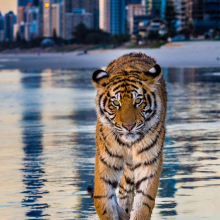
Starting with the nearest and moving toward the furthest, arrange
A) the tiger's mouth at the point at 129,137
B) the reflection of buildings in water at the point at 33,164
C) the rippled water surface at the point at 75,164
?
the tiger's mouth at the point at 129,137 < the rippled water surface at the point at 75,164 < the reflection of buildings in water at the point at 33,164

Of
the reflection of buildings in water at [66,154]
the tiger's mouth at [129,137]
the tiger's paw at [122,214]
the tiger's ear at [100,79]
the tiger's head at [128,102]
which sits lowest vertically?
the reflection of buildings in water at [66,154]

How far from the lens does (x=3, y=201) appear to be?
6664 mm

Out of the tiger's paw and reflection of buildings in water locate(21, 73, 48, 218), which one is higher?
the tiger's paw

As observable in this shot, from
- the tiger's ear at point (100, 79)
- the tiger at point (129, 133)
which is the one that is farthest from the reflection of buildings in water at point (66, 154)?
the tiger's ear at point (100, 79)

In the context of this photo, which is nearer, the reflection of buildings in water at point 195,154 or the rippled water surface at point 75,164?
the rippled water surface at point 75,164

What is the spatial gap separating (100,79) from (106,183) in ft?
2.98

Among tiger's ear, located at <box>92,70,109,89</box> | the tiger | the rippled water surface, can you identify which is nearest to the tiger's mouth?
the tiger

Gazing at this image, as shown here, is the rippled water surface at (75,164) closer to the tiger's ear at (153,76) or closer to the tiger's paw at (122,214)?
the tiger's paw at (122,214)

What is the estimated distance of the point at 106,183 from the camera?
555cm

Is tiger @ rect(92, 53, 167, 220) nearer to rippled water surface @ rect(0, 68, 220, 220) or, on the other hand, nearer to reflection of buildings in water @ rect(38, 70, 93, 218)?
rippled water surface @ rect(0, 68, 220, 220)

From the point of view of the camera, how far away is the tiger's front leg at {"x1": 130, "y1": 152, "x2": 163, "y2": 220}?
5.46 m

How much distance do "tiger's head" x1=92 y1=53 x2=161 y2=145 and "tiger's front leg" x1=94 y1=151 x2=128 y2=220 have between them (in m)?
0.27

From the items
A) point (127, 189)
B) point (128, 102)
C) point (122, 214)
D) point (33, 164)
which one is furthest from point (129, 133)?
point (33, 164)

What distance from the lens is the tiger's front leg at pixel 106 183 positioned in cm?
551
